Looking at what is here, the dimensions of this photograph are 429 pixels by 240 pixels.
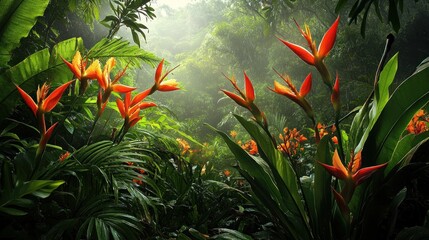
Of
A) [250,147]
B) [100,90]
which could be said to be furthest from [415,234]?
[250,147]

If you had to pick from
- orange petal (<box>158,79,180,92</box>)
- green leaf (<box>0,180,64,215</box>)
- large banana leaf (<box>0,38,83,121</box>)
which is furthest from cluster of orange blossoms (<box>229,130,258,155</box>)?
green leaf (<box>0,180,64,215</box>)

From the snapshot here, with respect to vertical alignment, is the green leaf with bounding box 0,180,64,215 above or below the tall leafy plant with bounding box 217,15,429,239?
below

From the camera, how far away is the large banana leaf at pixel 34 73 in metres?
1.11

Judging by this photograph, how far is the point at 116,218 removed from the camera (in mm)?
835

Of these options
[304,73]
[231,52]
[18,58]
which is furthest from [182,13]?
[18,58]

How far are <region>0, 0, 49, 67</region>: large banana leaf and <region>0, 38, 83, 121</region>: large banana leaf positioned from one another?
0.36ft

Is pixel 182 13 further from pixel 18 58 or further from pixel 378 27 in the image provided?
pixel 18 58

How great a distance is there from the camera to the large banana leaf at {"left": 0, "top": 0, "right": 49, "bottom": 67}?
1.21 meters

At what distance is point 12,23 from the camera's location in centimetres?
122

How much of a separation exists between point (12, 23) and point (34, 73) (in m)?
0.23

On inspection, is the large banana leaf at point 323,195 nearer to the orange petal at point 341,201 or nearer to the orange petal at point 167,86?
the orange petal at point 341,201

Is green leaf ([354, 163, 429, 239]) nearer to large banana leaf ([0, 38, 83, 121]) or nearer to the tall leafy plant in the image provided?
the tall leafy plant

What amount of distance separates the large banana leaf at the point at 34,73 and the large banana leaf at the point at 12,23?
11 cm

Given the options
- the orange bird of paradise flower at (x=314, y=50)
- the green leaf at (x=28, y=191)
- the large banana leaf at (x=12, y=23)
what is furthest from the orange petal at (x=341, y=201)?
Answer: the large banana leaf at (x=12, y=23)
